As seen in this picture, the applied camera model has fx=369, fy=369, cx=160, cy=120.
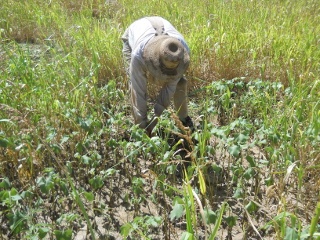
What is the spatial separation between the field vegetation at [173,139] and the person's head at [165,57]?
338 mm

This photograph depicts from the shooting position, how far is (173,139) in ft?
9.97

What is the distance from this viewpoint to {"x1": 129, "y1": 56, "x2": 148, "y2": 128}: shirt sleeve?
8.62 feet

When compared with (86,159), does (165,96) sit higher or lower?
higher

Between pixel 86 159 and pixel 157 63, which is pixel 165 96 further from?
pixel 86 159

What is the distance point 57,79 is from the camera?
10.7 ft

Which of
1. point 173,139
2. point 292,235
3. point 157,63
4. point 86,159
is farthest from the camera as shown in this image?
point 173,139

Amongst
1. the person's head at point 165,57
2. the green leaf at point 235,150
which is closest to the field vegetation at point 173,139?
the green leaf at point 235,150

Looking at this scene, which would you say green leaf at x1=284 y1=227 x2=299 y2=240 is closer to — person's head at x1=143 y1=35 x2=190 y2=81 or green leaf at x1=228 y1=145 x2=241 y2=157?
green leaf at x1=228 y1=145 x2=241 y2=157

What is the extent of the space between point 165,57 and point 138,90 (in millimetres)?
492

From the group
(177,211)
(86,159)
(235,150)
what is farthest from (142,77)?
(177,211)

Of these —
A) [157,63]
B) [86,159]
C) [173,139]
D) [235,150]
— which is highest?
[157,63]

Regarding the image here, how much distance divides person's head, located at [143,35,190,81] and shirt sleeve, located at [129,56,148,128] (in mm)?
136

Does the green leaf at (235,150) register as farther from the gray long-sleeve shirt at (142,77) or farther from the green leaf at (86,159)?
the green leaf at (86,159)

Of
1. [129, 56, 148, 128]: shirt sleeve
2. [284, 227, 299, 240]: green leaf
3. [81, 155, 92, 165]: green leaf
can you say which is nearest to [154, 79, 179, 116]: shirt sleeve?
[129, 56, 148, 128]: shirt sleeve
